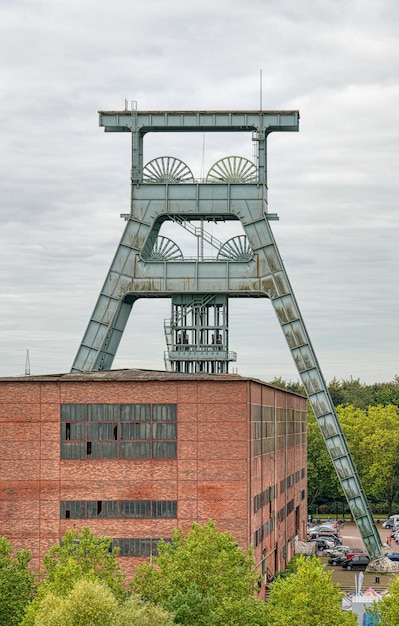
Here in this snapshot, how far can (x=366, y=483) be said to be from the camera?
392ft

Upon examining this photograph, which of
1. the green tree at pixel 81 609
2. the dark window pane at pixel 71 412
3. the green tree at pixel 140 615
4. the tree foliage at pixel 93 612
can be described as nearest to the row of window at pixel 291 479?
the dark window pane at pixel 71 412

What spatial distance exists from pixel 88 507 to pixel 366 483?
70.7 m

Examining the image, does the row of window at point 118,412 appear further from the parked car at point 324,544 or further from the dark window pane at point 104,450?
the parked car at point 324,544

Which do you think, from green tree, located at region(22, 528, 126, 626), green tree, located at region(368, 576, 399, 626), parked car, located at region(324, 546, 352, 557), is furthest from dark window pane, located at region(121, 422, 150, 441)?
parked car, located at region(324, 546, 352, 557)

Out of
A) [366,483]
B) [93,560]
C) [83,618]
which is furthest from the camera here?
[366,483]

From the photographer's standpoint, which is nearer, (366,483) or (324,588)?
(324,588)

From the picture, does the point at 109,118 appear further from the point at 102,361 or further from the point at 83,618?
the point at 83,618

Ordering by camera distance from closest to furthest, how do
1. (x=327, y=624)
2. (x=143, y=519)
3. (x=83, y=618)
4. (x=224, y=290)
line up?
(x=83, y=618) < (x=327, y=624) < (x=143, y=519) < (x=224, y=290)

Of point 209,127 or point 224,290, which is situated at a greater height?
point 209,127

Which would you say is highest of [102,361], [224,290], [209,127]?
[209,127]

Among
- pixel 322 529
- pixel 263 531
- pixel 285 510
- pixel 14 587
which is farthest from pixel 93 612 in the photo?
pixel 322 529

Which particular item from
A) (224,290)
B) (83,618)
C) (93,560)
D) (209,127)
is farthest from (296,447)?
(83,618)

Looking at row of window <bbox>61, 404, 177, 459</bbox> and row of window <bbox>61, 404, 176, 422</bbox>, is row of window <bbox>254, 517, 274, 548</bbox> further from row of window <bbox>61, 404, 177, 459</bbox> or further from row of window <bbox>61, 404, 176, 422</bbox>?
row of window <bbox>61, 404, 176, 422</bbox>

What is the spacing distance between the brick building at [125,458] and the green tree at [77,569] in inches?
230
